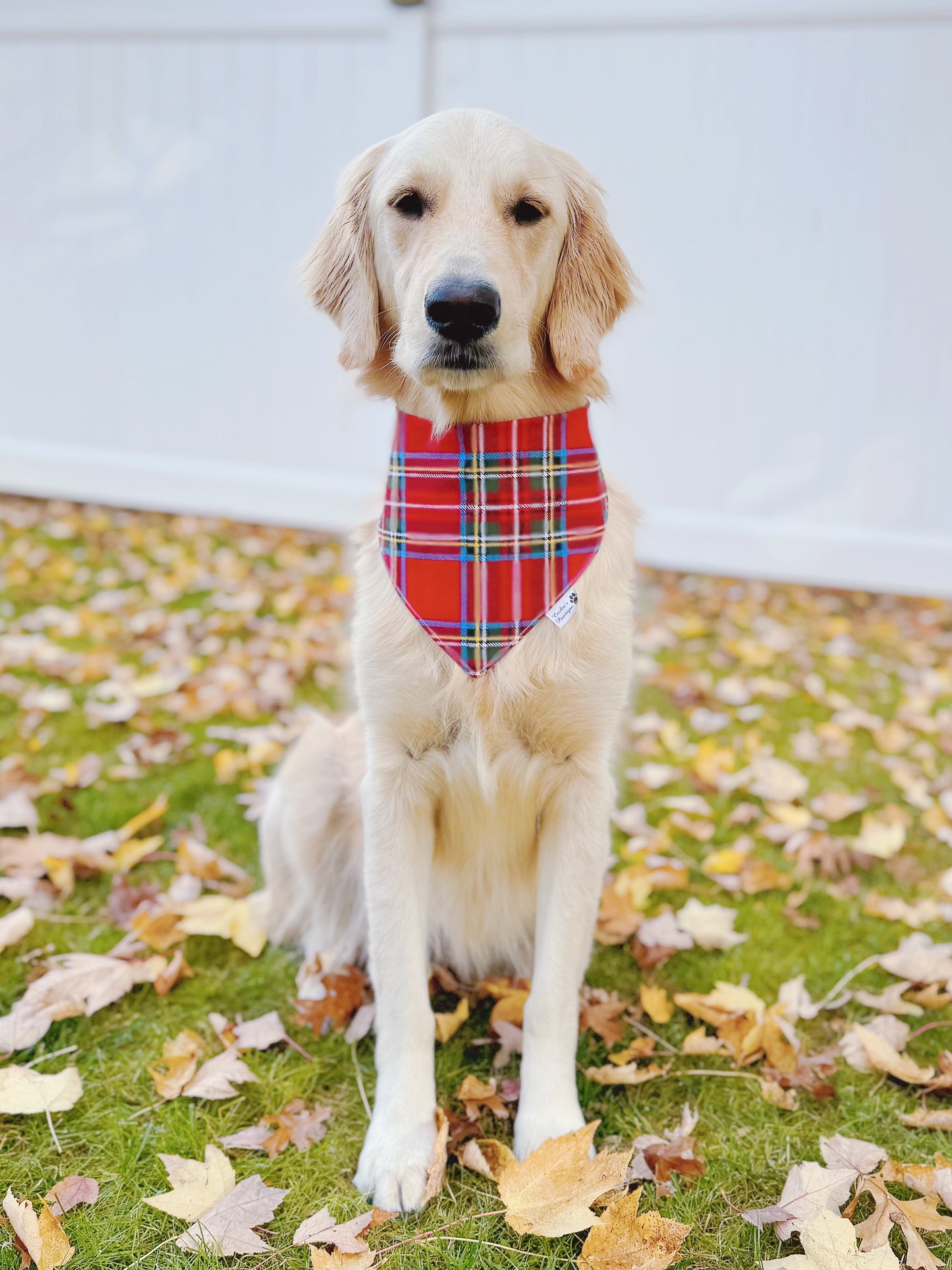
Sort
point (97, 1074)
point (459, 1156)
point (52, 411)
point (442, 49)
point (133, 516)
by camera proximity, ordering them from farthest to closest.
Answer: point (133, 516), point (52, 411), point (442, 49), point (97, 1074), point (459, 1156)

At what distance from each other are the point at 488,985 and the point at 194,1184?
0.74 meters

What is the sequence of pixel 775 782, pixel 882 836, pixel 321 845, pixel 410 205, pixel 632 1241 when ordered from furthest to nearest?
pixel 775 782 < pixel 882 836 < pixel 321 845 < pixel 410 205 < pixel 632 1241

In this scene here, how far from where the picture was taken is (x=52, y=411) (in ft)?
17.9

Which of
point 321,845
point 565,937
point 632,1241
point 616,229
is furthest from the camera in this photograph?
point 616,229

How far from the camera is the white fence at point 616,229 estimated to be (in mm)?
4117

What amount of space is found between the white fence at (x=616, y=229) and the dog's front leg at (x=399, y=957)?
287 centimetres

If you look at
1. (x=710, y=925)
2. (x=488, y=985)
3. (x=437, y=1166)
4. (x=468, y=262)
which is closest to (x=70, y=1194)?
(x=437, y=1166)

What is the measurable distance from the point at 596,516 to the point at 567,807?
0.54m

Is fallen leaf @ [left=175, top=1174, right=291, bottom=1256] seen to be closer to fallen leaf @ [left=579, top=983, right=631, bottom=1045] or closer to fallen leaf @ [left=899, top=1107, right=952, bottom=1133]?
fallen leaf @ [left=579, top=983, right=631, bottom=1045]

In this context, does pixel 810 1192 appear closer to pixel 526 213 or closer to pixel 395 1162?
pixel 395 1162

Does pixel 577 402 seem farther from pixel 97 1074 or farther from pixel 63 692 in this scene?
pixel 63 692

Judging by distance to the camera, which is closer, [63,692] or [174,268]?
[63,692]

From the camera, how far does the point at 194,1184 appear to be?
64.2 inches

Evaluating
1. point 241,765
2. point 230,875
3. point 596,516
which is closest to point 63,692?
point 241,765
